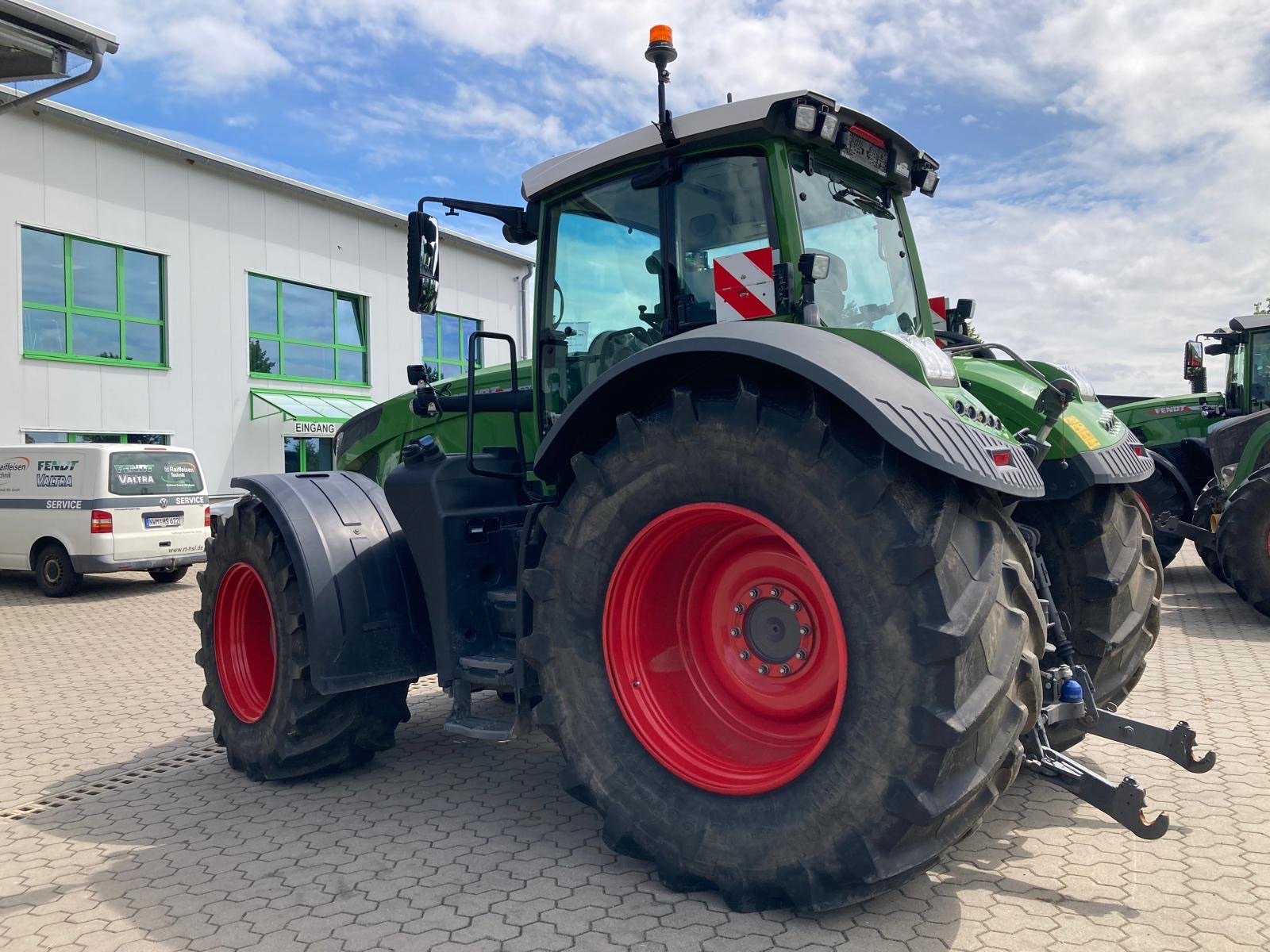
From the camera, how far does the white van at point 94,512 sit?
37.3 feet

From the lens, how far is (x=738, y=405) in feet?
9.46

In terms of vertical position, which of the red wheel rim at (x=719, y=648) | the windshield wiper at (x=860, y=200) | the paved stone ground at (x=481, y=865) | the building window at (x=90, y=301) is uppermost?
the building window at (x=90, y=301)

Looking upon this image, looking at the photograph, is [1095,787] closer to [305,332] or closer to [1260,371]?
[1260,371]

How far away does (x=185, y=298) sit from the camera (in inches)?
680

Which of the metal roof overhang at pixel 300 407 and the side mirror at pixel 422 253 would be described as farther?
the metal roof overhang at pixel 300 407

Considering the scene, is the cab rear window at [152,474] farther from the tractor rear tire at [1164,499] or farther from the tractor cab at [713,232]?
the tractor rear tire at [1164,499]

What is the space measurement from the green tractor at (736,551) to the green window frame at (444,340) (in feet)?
60.1

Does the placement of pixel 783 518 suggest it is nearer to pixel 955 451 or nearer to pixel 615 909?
pixel 955 451

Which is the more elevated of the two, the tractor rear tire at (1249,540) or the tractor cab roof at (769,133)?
the tractor cab roof at (769,133)

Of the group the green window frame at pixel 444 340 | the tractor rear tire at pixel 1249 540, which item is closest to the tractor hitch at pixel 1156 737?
the tractor rear tire at pixel 1249 540

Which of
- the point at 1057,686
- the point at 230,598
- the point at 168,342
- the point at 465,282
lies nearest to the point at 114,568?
the point at 168,342

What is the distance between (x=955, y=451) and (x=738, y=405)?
25.1 inches

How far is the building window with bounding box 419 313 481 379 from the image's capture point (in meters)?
22.6

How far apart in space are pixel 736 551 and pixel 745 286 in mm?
986
